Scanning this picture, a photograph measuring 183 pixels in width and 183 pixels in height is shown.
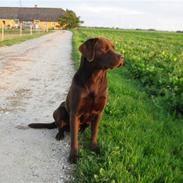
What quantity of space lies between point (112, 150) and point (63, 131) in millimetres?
1043

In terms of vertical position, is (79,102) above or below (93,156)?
above

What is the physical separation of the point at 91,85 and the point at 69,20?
108 meters

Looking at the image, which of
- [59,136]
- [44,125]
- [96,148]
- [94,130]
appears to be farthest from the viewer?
[44,125]

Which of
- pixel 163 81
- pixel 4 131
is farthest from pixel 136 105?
pixel 4 131

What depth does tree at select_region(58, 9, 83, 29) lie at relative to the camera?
109000 mm

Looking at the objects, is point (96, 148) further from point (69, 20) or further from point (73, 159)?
point (69, 20)

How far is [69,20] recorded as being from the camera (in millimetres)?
109875

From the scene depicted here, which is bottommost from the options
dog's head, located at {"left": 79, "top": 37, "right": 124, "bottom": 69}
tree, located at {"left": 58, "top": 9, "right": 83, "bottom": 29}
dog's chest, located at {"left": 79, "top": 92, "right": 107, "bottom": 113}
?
tree, located at {"left": 58, "top": 9, "right": 83, "bottom": 29}

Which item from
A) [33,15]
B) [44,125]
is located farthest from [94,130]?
[33,15]

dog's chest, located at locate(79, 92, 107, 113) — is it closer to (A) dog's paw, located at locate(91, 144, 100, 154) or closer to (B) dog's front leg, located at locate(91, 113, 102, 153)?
(B) dog's front leg, located at locate(91, 113, 102, 153)

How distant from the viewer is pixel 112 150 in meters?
4.38

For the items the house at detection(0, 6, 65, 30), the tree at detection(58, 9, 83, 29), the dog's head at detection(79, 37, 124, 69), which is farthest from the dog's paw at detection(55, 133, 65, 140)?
the house at detection(0, 6, 65, 30)

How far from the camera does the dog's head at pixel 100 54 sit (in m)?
4.11

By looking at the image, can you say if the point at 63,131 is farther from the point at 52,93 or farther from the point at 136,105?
the point at 52,93
